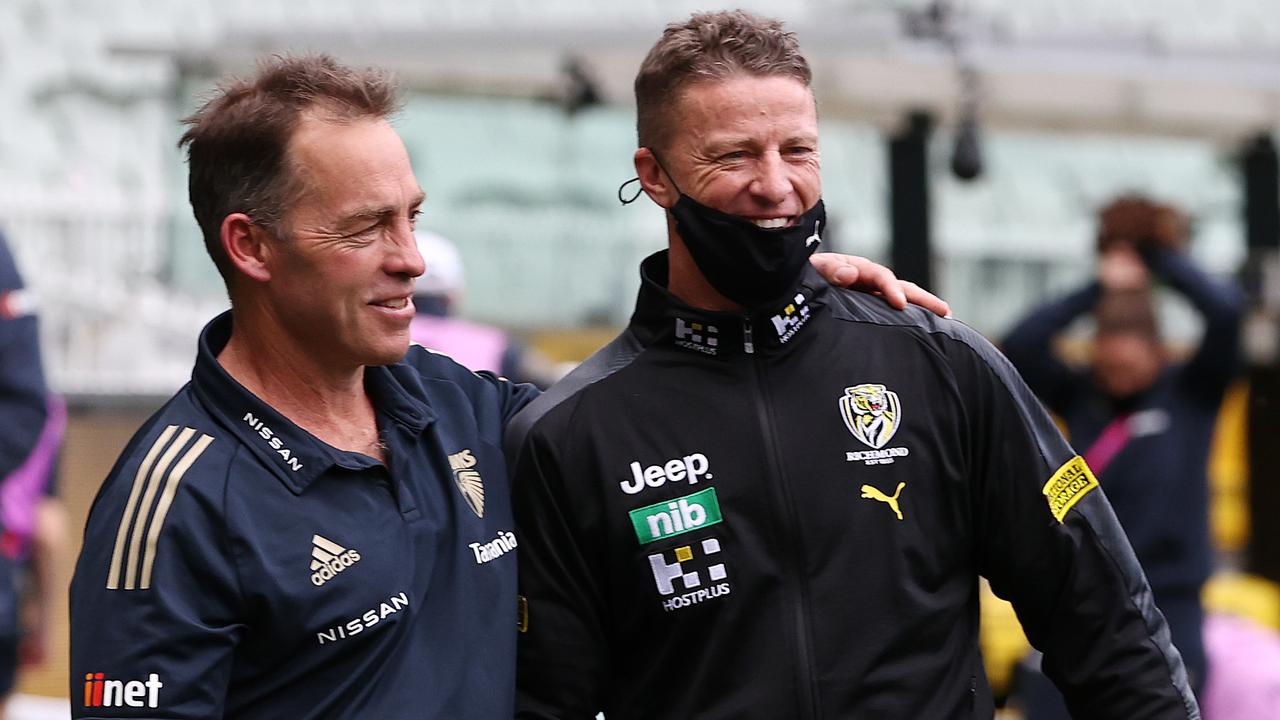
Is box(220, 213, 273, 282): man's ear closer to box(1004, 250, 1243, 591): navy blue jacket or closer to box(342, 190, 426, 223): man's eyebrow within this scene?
box(342, 190, 426, 223): man's eyebrow

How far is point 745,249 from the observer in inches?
103

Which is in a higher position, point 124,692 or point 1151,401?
point 124,692

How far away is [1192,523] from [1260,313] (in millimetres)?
2191

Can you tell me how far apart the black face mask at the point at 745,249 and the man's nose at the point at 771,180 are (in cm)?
5

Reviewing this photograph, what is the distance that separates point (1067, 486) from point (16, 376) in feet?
9.61

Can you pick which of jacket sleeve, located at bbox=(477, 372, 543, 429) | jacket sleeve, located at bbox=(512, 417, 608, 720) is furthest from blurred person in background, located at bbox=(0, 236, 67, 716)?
jacket sleeve, located at bbox=(512, 417, 608, 720)

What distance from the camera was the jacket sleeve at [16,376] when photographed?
4527 mm

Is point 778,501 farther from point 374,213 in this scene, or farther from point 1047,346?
point 1047,346

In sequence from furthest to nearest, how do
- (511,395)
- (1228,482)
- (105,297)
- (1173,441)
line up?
(1228,482), (105,297), (1173,441), (511,395)

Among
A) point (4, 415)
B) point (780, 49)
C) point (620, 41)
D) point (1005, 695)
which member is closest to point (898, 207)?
point (620, 41)

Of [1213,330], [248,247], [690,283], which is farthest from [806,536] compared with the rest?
[1213,330]

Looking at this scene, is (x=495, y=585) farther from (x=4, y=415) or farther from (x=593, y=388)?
(x=4, y=415)

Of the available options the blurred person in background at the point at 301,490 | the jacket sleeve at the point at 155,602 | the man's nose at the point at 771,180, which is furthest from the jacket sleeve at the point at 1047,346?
the jacket sleeve at the point at 155,602

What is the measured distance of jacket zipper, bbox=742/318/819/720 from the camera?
252 cm
